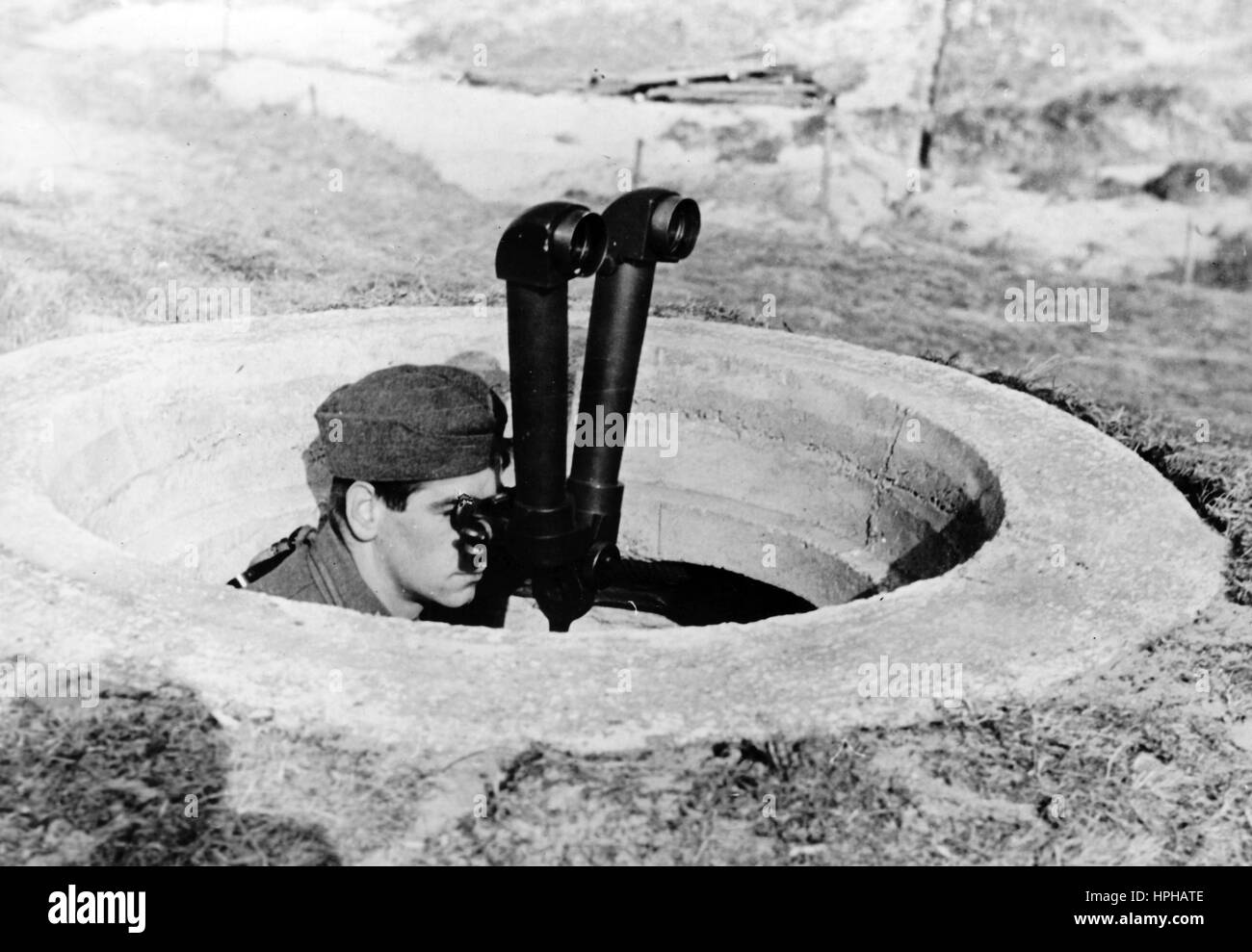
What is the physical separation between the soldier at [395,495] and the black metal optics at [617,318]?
0.33 meters

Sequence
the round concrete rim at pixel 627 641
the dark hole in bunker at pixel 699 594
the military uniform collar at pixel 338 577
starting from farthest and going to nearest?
1. the dark hole in bunker at pixel 699 594
2. the military uniform collar at pixel 338 577
3. the round concrete rim at pixel 627 641

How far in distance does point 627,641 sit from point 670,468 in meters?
2.61

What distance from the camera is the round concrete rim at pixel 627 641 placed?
2.94 meters

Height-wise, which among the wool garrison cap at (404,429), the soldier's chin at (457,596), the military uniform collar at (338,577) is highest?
the wool garrison cap at (404,429)

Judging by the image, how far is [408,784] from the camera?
275cm

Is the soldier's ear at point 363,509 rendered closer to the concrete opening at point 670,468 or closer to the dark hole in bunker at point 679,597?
the concrete opening at point 670,468

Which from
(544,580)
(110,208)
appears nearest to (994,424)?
(544,580)

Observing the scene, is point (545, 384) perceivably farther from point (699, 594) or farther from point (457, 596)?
point (699, 594)

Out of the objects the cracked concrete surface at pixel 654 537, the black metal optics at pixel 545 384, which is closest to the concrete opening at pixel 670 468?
the cracked concrete surface at pixel 654 537

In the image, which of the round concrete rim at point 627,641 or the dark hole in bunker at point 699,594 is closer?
the round concrete rim at point 627,641

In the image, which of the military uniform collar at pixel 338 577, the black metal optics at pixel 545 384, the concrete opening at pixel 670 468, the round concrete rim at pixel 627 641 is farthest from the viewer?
the concrete opening at pixel 670 468

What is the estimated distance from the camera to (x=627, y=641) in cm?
324

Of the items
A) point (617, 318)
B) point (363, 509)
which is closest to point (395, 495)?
point (363, 509)

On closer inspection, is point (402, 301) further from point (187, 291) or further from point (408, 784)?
point (408, 784)
